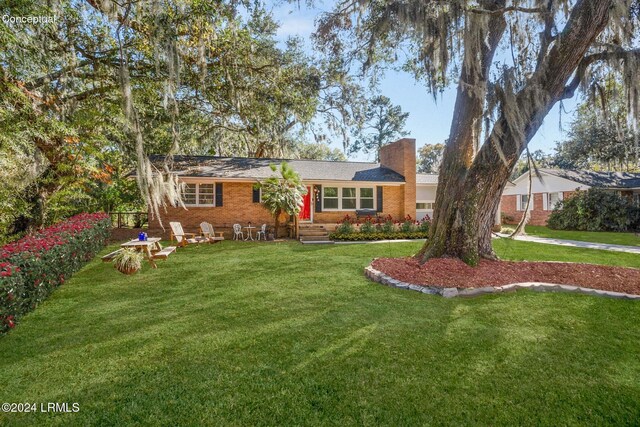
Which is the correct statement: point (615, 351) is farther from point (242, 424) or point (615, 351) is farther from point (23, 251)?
point (23, 251)

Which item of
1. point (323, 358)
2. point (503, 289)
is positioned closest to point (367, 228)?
point (503, 289)

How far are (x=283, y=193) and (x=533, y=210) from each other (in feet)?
60.6

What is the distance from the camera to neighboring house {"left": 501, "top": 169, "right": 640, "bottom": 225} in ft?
59.0

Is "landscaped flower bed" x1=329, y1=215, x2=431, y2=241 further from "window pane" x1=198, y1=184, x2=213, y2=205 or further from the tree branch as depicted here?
the tree branch

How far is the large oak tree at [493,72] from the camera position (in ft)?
19.1

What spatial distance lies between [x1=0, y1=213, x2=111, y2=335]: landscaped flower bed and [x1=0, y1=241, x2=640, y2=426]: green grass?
244mm

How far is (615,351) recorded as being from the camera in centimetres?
324

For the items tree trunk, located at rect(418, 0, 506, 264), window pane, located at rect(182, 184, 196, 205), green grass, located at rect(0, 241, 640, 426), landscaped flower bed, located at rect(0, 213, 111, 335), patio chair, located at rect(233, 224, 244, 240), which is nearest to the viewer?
green grass, located at rect(0, 241, 640, 426)

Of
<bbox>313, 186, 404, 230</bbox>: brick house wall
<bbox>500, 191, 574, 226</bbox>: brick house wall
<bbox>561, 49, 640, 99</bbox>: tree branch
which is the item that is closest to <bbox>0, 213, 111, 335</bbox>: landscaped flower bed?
<bbox>561, 49, 640, 99</bbox>: tree branch

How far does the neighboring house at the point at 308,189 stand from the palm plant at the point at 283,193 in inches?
47.4

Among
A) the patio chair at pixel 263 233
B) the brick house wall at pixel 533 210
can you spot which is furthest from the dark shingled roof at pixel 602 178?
the patio chair at pixel 263 233

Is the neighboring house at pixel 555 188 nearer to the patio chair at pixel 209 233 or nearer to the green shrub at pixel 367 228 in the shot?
the green shrub at pixel 367 228

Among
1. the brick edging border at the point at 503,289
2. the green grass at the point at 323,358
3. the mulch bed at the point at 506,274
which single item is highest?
the mulch bed at the point at 506,274

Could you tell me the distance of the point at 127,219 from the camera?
16031mm
